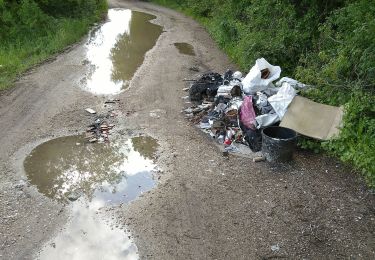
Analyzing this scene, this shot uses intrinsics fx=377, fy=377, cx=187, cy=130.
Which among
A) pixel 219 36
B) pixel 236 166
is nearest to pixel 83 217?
pixel 236 166

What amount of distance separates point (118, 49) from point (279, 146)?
421 inches

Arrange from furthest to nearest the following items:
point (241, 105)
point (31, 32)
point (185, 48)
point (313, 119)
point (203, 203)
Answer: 1. point (185, 48)
2. point (31, 32)
3. point (241, 105)
4. point (313, 119)
5. point (203, 203)

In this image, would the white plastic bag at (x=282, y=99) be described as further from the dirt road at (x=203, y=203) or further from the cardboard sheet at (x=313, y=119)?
the dirt road at (x=203, y=203)

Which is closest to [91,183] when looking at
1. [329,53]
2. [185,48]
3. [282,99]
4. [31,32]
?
[282,99]

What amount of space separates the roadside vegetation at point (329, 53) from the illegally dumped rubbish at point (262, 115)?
0.35 m

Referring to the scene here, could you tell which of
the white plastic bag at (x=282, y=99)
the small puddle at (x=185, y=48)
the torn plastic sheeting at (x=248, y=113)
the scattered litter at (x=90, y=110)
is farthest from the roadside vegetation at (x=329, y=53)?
the scattered litter at (x=90, y=110)

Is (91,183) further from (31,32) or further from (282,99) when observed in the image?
(31,32)

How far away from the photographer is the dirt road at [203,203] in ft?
16.3

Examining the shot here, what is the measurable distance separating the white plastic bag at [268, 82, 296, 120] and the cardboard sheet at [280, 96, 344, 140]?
0.10 meters

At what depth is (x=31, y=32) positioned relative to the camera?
14578 millimetres

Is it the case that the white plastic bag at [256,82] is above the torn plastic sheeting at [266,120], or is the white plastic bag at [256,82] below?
above

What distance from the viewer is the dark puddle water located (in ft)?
16.2

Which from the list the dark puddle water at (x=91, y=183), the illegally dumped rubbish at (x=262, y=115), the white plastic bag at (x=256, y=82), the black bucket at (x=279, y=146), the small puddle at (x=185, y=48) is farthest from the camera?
the small puddle at (x=185, y=48)

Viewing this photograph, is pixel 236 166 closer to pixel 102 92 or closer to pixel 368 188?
pixel 368 188
